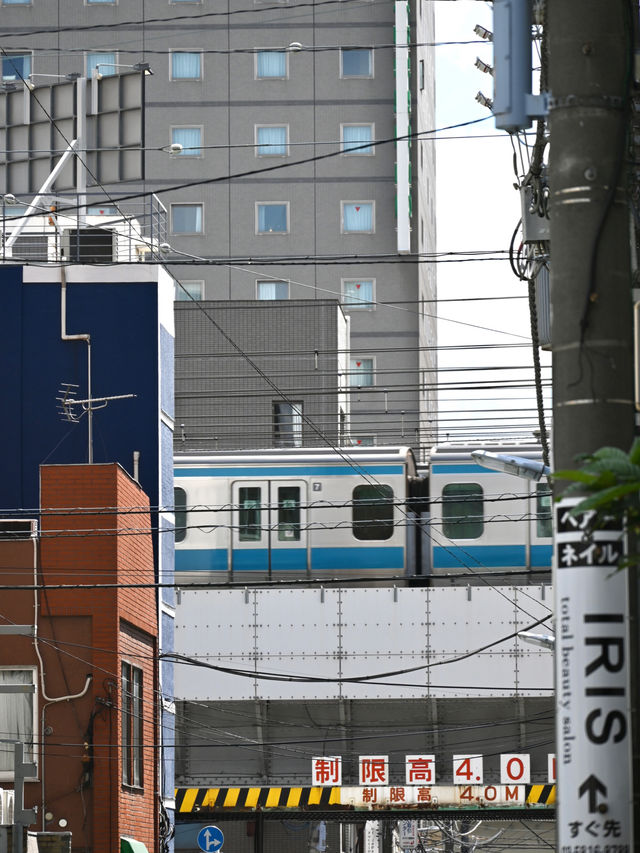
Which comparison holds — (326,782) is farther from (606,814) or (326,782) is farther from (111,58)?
(111,58)

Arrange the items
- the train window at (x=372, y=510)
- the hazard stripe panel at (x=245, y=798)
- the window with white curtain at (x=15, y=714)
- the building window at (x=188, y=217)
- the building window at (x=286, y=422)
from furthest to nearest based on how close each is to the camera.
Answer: the building window at (x=188, y=217)
the building window at (x=286, y=422)
the train window at (x=372, y=510)
the hazard stripe panel at (x=245, y=798)
the window with white curtain at (x=15, y=714)

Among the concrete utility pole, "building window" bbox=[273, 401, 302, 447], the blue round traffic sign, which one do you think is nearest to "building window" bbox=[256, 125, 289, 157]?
→ "building window" bbox=[273, 401, 302, 447]

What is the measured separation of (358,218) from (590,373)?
196 feet

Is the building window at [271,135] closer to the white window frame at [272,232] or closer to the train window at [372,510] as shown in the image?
the white window frame at [272,232]

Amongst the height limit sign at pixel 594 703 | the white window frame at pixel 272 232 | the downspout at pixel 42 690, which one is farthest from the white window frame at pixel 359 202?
the height limit sign at pixel 594 703

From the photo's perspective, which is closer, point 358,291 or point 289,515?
point 289,515

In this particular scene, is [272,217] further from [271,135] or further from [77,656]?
[77,656]

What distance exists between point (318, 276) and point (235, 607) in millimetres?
33382

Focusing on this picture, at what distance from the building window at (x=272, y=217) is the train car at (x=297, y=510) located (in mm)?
31266

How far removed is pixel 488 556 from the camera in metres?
35.3

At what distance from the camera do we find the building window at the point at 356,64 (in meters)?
65.7

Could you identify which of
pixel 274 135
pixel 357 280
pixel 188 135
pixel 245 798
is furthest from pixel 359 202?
pixel 245 798

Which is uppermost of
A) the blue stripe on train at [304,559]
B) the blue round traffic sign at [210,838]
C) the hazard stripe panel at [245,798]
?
the blue stripe on train at [304,559]

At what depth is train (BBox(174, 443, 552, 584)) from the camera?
35062 mm
